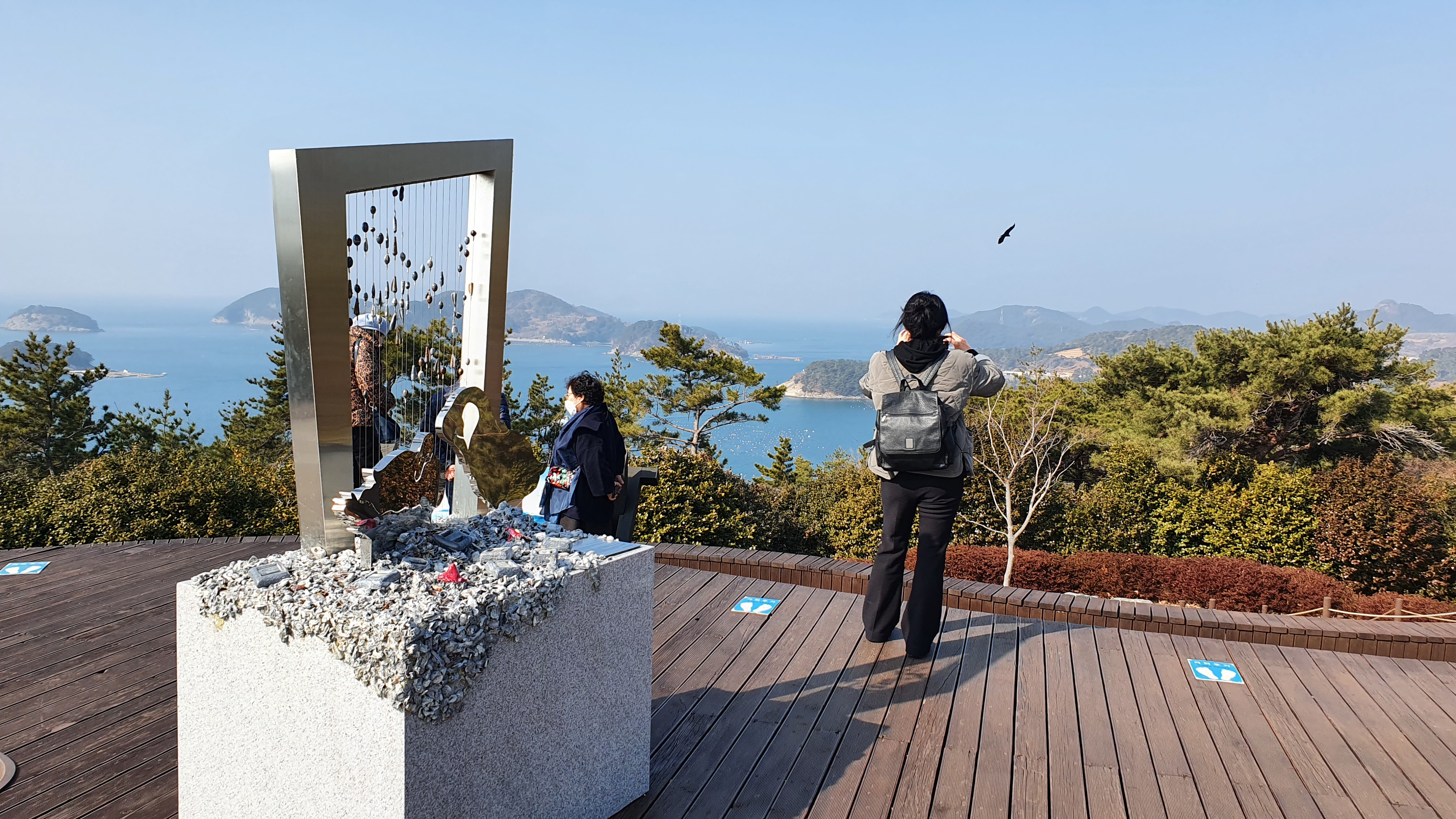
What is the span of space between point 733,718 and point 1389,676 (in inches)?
96.1

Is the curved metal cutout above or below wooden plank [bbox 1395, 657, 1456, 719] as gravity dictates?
above

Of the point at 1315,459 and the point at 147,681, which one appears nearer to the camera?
the point at 147,681

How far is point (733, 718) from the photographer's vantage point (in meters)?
2.72

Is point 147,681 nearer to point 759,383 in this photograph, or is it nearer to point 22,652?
point 22,652

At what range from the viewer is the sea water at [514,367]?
19047mm

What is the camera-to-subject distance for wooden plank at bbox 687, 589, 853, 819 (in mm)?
2271

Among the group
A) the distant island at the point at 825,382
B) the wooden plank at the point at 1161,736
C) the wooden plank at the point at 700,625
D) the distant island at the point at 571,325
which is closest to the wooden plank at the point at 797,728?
the wooden plank at the point at 700,625

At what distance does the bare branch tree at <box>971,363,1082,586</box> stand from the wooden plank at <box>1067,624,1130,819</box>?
455 cm

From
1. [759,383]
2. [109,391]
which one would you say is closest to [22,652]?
[759,383]

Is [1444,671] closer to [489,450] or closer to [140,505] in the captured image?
[489,450]

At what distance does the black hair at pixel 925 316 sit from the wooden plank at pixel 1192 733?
57.3 inches

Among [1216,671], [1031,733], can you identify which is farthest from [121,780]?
[1216,671]

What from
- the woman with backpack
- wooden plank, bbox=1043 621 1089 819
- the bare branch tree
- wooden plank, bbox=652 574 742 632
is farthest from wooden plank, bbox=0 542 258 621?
A: the bare branch tree

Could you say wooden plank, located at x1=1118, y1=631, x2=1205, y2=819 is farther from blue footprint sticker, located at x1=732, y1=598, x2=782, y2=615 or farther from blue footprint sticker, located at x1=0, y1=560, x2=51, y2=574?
blue footprint sticker, located at x1=0, y1=560, x2=51, y2=574
